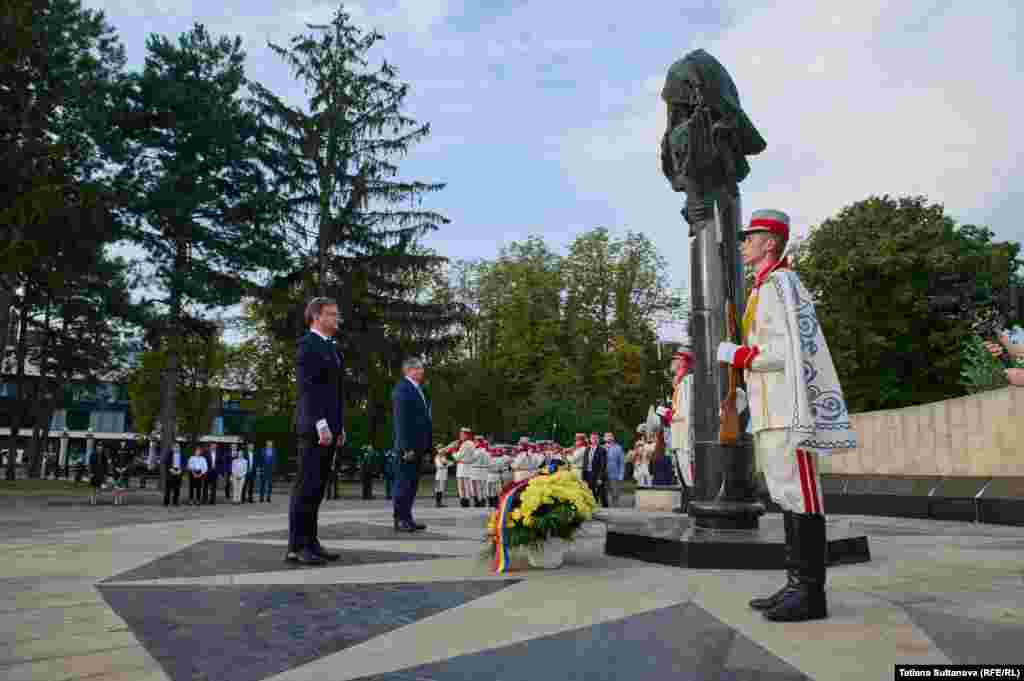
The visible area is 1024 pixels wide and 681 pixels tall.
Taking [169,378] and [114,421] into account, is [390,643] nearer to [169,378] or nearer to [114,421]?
[169,378]

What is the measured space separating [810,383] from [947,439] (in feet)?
55.3

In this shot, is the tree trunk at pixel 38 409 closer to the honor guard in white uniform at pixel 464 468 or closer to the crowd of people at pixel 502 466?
the crowd of people at pixel 502 466

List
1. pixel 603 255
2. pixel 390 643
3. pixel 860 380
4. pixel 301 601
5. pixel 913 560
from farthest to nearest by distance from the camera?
pixel 603 255
pixel 860 380
pixel 913 560
pixel 301 601
pixel 390 643

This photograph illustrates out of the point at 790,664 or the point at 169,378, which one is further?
the point at 169,378

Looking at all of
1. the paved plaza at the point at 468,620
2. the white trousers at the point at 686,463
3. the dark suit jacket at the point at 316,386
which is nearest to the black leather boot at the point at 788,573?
the paved plaza at the point at 468,620

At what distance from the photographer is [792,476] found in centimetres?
390

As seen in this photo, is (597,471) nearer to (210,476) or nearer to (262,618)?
(210,476)

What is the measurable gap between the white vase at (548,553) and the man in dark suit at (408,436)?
3001 millimetres

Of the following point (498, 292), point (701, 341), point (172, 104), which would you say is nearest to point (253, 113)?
point (172, 104)

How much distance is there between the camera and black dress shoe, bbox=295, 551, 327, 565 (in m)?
5.81

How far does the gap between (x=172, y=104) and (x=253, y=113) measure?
288cm

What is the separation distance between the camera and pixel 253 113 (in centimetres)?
2897

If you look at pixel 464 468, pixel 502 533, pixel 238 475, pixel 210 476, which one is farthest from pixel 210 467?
pixel 502 533

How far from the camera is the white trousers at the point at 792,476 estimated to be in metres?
3.87
